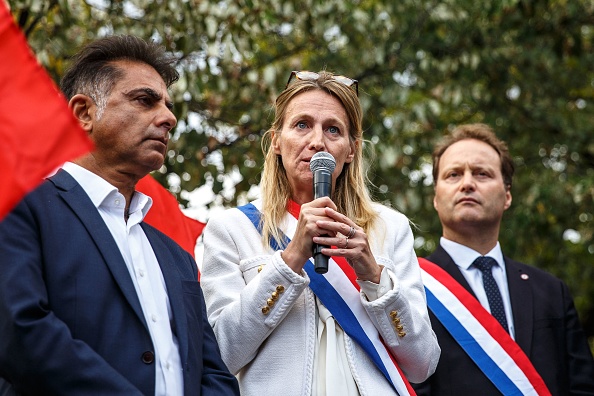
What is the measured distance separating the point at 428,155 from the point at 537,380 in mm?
4616

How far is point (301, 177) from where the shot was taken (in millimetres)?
4250

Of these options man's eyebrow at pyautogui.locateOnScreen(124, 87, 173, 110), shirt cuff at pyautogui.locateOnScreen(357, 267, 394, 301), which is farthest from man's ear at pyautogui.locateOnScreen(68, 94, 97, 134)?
shirt cuff at pyautogui.locateOnScreen(357, 267, 394, 301)

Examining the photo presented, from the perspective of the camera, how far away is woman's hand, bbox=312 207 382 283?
3686mm

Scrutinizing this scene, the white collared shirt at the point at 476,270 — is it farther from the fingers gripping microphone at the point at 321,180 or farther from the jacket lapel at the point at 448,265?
the fingers gripping microphone at the point at 321,180

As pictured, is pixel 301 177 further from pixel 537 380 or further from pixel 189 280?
pixel 537 380

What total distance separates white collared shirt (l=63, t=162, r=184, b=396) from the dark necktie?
2492mm

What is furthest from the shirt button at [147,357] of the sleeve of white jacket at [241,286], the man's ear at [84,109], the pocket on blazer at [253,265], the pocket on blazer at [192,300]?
the man's ear at [84,109]

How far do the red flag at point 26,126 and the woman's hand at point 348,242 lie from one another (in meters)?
1.22

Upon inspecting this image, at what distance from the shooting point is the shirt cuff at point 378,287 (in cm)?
392

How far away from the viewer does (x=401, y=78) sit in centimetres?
937

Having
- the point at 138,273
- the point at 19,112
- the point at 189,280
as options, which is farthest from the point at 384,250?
the point at 19,112

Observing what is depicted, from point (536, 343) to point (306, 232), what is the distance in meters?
2.30

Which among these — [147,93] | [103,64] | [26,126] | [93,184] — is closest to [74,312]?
[93,184]

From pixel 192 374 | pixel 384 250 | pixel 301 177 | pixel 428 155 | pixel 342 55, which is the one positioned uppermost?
pixel 342 55
